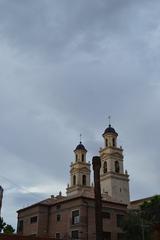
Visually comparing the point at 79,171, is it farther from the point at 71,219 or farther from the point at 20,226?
the point at 71,219

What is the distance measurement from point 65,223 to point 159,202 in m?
14.8

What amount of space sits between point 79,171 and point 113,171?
1089 centimetres

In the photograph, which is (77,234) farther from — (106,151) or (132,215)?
(106,151)

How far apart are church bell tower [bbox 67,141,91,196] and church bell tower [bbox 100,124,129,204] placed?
7.35 m

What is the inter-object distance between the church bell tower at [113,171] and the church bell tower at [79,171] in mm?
7354

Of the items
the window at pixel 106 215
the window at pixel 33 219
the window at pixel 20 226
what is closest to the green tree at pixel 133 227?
the window at pixel 106 215

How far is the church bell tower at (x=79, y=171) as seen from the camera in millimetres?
93812

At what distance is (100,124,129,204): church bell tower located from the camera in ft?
280

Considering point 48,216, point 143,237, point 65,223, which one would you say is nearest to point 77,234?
point 65,223

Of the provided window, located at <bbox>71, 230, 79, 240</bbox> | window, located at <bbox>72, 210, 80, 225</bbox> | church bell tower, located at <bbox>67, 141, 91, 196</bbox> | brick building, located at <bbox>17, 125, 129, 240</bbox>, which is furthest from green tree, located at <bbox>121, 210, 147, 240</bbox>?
church bell tower, located at <bbox>67, 141, 91, 196</bbox>

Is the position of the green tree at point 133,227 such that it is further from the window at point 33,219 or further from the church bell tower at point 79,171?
the church bell tower at point 79,171

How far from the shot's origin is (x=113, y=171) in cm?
8650

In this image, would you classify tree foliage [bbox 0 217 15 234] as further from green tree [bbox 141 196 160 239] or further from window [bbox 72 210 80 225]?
green tree [bbox 141 196 160 239]

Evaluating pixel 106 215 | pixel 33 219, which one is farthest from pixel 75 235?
pixel 33 219
